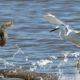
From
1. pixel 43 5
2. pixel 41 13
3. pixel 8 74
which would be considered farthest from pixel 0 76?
pixel 43 5

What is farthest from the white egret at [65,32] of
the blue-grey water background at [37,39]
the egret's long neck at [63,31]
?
the blue-grey water background at [37,39]

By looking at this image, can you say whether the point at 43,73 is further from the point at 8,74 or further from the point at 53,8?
the point at 53,8

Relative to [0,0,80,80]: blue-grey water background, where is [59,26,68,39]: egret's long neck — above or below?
above

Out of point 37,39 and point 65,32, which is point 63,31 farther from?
point 37,39

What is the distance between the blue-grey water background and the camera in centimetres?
1020

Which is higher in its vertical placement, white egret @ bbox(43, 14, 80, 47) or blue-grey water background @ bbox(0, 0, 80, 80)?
white egret @ bbox(43, 14, 80, 47)

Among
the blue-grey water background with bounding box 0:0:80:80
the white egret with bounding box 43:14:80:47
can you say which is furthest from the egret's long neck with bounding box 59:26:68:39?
the blue-grey water background with bounding box 0:0:80:80

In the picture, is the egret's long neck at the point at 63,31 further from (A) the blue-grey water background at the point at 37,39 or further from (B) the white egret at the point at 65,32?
(A) the blue-grey water background at the point at 37,39

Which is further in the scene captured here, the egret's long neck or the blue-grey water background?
the egret's long neck

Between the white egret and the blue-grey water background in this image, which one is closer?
the blue-grey water background

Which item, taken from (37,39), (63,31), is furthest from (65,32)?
(37,39)

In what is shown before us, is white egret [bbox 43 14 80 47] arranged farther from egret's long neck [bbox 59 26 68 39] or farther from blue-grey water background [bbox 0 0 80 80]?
blue-grey water background [bbox 0 0 80 80]

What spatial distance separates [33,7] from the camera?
15070mm

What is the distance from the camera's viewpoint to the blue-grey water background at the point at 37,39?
10.2 meters
